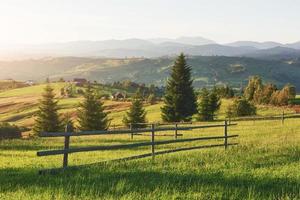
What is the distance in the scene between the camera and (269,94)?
375ft

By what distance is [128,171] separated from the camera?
15461 millimetres

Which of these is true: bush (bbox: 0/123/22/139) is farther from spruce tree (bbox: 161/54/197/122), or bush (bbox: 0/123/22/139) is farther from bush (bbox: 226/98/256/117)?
bush (bbox: 226/98/256/117)

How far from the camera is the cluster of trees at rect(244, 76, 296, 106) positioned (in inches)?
4166

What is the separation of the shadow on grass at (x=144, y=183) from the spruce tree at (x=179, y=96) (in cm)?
5798

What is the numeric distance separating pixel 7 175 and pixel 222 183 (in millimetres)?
7091

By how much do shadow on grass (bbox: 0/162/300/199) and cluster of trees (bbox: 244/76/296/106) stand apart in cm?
9154

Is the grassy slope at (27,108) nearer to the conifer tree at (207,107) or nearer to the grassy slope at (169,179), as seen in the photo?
the conifer tree at (207,107)

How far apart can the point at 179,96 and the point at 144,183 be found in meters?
61.1

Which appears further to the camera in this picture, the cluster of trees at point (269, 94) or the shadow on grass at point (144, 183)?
the cluster of trees at point (269, 94)

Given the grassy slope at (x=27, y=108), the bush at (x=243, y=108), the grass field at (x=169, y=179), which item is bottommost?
the grassy slope at (x=27, y=108)

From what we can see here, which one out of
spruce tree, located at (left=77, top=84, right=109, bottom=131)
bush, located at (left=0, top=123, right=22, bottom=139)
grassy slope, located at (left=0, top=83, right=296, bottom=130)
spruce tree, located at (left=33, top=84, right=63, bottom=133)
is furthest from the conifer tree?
bush, located at (left=0, top=123, right=22, bottom=139)

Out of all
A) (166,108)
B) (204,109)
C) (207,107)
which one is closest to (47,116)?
(166,108)

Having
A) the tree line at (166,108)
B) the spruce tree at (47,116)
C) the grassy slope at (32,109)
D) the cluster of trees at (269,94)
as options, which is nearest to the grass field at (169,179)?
the tree line at (166,108)

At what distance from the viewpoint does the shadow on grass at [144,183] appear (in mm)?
12023
